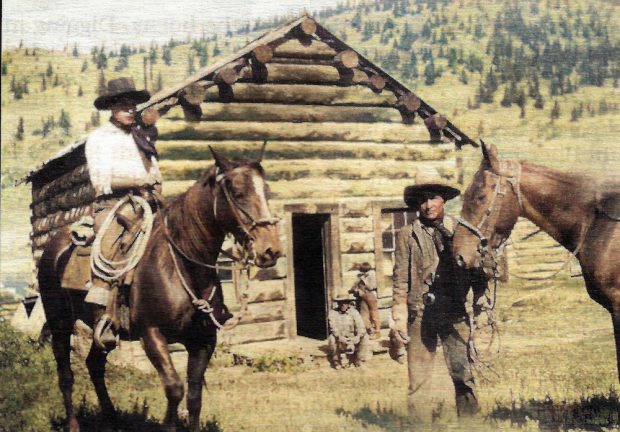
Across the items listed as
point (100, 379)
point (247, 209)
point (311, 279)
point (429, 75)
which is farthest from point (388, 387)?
point (429, 75)

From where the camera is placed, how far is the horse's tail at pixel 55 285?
6598mm

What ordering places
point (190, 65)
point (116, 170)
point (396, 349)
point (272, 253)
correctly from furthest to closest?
point (190, 65) < point (396, 349) < point (116, 170) < point (272, 253)

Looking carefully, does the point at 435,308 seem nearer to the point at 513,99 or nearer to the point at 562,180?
the point at 562,180

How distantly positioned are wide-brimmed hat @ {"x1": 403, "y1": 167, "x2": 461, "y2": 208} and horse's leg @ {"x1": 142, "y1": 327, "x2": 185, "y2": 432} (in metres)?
2.71

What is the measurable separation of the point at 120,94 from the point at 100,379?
2684mm

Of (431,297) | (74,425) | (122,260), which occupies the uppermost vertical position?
(122,260)

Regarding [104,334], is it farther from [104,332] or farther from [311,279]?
[311,279]

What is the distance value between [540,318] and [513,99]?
233 centimetres

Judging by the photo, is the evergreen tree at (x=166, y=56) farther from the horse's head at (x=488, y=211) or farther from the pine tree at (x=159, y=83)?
the horse's head at (x=488, y=211)

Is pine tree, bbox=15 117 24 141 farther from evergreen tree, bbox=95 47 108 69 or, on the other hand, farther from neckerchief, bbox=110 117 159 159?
neckerchief, bbox=110 117 159 159

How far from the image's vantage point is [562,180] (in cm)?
626

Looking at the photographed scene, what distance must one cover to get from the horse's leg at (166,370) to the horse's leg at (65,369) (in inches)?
50.2

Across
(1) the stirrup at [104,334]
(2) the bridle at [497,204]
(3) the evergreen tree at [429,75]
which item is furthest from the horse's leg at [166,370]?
(3) the evergreen tree at [429,75]

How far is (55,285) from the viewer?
21.9 ft
